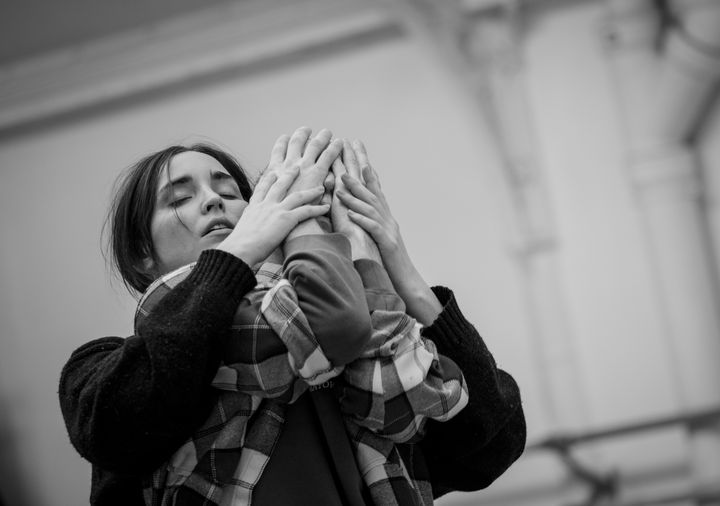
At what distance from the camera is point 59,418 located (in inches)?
141

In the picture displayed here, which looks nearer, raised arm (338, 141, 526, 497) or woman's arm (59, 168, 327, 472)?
woman's arm (59, 168, 327, 472)

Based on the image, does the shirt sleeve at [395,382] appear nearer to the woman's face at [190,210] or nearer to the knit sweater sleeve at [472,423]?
the knit sweater sleeve at [472,423]

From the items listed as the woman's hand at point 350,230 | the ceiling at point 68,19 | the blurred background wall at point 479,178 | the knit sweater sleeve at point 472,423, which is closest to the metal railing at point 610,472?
the blurred background wall at point 479,178

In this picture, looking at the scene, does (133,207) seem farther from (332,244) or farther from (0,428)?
(0,428)

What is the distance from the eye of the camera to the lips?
0.90 m

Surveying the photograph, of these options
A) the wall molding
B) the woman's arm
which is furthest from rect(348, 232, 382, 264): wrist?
the wall molding

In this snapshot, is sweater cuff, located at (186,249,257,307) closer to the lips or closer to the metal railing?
the lips

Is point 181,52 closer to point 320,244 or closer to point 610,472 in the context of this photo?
point 610,472

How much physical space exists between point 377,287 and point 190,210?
0.85 feet

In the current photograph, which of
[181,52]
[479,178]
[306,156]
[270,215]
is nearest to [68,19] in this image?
[181,52]

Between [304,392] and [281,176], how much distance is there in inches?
9.2

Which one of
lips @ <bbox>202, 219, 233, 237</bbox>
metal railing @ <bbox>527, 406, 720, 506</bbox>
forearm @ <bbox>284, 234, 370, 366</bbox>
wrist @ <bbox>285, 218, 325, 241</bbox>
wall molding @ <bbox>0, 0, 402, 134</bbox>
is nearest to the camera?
forearm @ <bbox>284, 234, 370, 366</bbox>

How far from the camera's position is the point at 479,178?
351cm

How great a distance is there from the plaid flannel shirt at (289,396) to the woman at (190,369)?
0.02m
